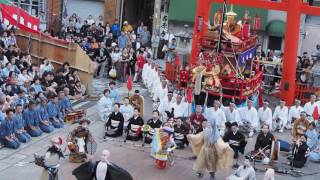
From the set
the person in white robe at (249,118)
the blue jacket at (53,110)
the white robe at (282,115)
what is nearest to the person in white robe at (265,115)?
the person in white robe at (249,118)

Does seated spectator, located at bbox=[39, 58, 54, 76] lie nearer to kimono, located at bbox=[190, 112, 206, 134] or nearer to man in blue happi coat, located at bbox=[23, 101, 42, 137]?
man in blue happi coat, located at bbox=[23, 101, 42, 137]

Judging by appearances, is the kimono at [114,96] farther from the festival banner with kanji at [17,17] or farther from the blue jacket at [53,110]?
the festival banner with kanji at [17,17]

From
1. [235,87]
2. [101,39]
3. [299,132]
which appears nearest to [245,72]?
[235,87]

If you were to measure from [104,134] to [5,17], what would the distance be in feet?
19.0

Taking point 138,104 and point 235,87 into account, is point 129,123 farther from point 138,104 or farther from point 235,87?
point 235,87

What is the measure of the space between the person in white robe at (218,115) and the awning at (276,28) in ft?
37.3

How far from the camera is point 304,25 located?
28156 mm

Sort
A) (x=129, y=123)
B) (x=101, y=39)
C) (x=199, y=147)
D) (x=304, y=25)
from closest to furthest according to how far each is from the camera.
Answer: (x=199, y=147), (x=129, y=123), (x=101, y=39), (x=304, y=25)

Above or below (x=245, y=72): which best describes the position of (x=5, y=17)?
above

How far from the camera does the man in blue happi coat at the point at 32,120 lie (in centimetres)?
1617

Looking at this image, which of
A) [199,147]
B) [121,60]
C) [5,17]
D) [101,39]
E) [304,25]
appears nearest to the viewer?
[199,147]

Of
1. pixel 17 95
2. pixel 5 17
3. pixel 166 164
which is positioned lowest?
pixel 166 164

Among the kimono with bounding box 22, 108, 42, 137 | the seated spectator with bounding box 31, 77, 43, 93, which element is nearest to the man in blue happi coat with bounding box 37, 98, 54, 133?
the kimono with bounding box 22, 108, 42, 137

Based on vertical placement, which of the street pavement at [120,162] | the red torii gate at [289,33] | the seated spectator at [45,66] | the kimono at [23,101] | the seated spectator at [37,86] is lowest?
the street pavement at [120,162]
